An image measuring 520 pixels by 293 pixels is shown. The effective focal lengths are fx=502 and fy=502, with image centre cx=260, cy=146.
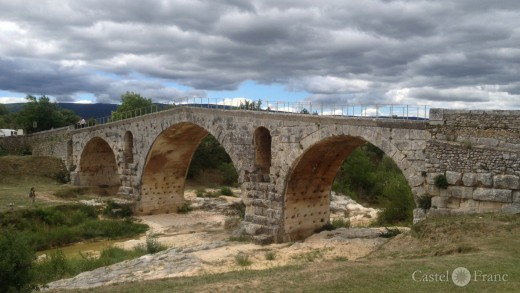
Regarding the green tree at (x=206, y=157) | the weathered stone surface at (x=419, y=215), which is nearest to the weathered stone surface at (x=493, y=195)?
the weathered stone surface at (x=419, y=215)

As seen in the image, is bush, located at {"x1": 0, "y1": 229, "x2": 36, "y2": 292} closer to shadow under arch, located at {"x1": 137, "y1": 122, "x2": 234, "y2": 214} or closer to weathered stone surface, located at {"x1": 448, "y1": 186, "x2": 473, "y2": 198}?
weathered stone surface, located at {"x1": 448, "y1": 186, "x2": 473, "y2": 198}

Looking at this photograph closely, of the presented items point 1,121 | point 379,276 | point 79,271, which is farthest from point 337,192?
point 1,121

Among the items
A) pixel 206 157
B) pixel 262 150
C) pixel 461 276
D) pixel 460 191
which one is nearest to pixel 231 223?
pixel 262 150

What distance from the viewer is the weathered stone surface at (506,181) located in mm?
14812

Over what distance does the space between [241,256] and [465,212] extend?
8.03 metres

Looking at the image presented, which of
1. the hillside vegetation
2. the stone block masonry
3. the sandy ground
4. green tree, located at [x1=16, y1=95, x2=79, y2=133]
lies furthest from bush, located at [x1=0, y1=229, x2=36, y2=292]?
green tree, located at [x1=16, y1=95, x2=79, y2=133]

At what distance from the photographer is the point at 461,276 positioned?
10.3 meters

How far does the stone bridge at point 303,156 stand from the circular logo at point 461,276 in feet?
17.9

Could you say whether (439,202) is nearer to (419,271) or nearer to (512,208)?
(512,208)

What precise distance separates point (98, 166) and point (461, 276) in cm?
3521

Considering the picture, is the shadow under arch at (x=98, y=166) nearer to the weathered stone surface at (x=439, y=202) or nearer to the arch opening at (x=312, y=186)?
the arch opening at (x=312, y=186)

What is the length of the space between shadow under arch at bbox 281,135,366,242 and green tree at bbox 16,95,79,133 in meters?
38.4

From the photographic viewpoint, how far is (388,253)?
47.5 ft

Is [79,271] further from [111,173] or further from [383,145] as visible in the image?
[111,173]
